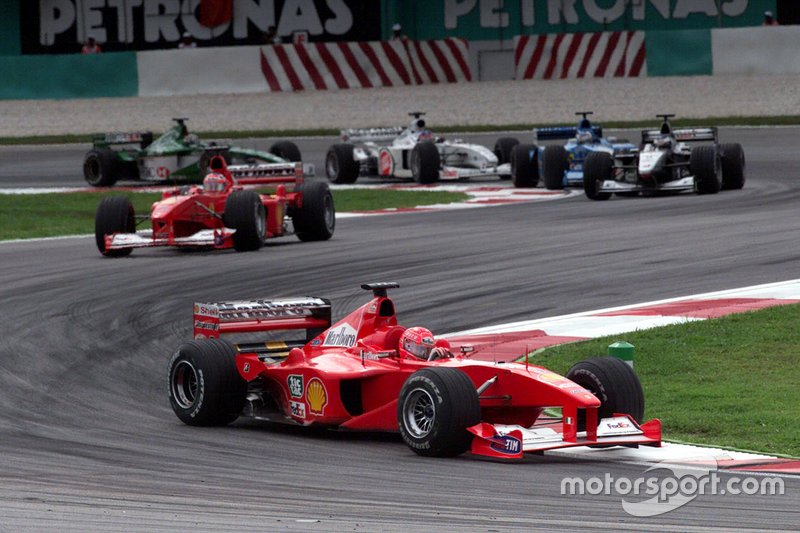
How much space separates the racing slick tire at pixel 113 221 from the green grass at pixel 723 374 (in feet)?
29.5

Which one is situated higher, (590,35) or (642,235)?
(590,35)

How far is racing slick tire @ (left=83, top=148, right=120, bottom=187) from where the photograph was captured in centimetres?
3238

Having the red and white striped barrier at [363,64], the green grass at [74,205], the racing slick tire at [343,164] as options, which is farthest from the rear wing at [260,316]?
the red and white striped barrier at [363,64]

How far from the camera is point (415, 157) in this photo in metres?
31.6

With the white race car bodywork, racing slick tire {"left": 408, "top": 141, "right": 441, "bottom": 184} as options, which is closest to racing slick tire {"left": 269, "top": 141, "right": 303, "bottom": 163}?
the white race car bodywork

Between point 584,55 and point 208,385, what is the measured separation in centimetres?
3115

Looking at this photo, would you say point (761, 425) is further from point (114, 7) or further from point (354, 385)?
point (114, 7)

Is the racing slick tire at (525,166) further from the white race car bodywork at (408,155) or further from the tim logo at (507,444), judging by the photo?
the tim logo at (507,444)

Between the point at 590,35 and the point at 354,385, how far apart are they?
104 feet

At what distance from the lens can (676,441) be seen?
897 cm

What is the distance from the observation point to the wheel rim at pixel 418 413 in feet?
28.9

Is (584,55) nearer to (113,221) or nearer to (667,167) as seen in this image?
(667,167)

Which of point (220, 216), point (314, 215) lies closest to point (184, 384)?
point (220, 216)

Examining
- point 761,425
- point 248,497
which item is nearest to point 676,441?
point 761,425
